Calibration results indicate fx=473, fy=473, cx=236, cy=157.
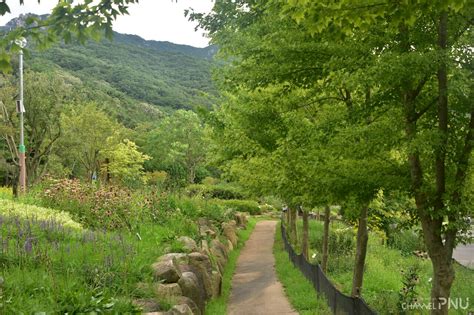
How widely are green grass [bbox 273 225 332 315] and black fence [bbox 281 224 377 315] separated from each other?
0.51 feet

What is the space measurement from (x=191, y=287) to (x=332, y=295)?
3104 mm

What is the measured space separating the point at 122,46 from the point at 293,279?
183 metres

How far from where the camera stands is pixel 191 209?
15.2 metres

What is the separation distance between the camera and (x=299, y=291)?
11672mm

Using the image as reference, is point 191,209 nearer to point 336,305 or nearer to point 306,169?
point 336,305

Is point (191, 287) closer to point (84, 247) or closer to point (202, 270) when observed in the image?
point (202, 270)

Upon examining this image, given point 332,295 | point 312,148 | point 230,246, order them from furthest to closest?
point 230,246 → point 332,295 → point 312,148

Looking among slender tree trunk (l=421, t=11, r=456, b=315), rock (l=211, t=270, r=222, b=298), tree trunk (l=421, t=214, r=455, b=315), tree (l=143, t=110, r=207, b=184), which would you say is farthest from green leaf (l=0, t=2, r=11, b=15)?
tree (l=143, t=110, r=207, b=184)

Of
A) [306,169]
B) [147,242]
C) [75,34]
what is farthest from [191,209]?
[75,34]

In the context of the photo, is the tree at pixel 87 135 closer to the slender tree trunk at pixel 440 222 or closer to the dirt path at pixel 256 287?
the dirt path at pixel 256 287

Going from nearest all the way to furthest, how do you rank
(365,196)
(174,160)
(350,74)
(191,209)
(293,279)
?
1. (350,74)
2. (365,196)
3. (293,279)
4. (191,209)
5. (174,160)

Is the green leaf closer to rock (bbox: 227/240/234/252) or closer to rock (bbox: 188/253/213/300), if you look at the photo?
rock (bbox: 188/253/213/300)

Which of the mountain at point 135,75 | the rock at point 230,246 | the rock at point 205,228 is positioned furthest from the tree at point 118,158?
the mountain at point 135,75

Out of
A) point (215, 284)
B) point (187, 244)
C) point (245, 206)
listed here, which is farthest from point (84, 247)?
point (245, 206)
